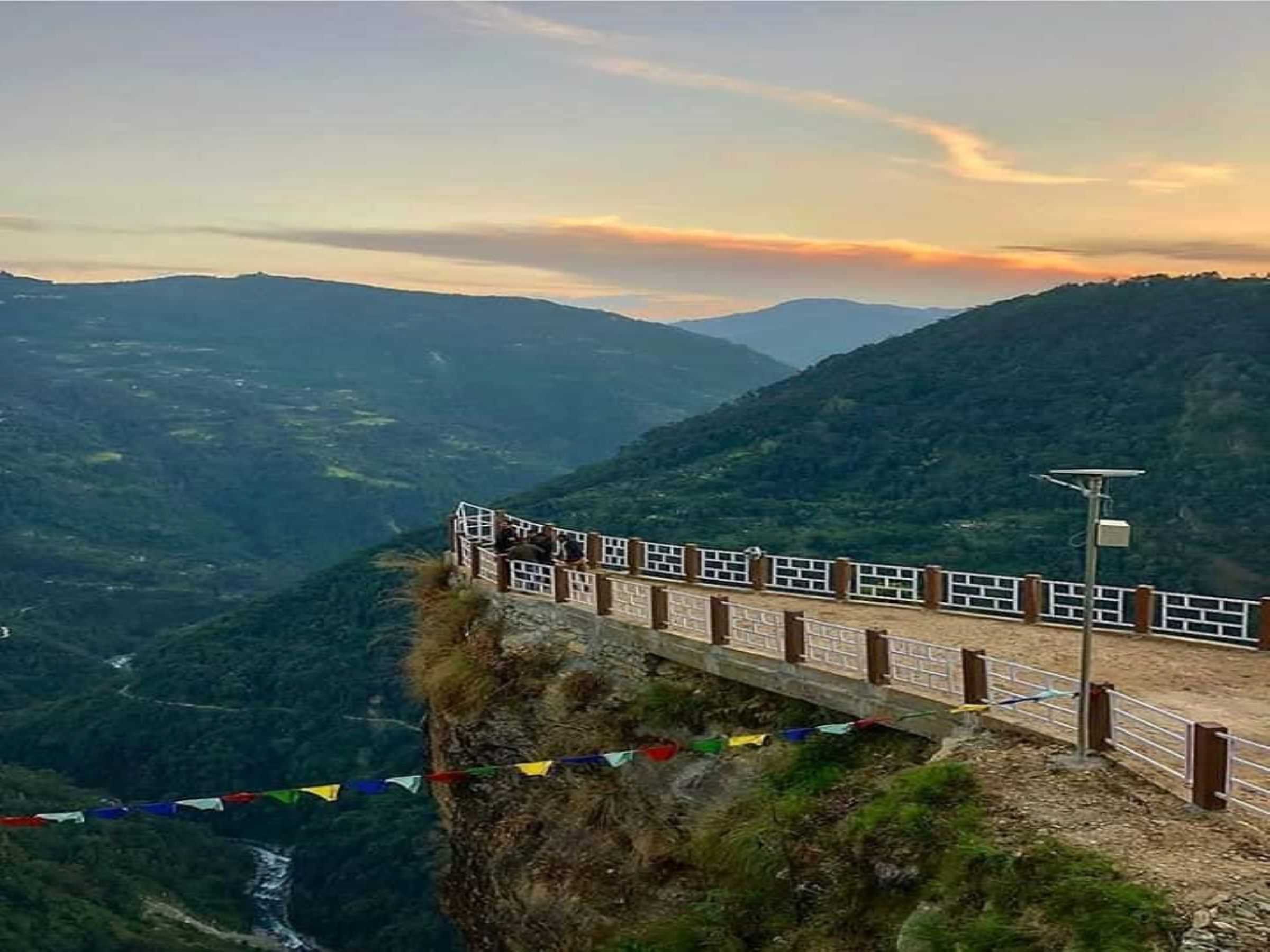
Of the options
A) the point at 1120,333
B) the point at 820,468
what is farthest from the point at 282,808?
the point at 1120,333

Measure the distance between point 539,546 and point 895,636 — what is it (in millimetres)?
8168

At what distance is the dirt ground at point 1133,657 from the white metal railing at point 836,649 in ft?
7.01

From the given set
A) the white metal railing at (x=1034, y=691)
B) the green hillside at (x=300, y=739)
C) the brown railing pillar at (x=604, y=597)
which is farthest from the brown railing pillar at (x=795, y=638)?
the green hillside at (x=300, y=739)

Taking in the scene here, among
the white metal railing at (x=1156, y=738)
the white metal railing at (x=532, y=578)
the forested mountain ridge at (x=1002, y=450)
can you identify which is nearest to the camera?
the white metal railing at (x=1156, y=738)

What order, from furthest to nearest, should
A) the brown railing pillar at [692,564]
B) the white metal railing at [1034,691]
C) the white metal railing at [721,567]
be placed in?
the brown railing pillar at [692,564]
the white metal railing at [721,567]
the white metal railing at [1034,691]

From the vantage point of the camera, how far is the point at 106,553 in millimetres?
195875

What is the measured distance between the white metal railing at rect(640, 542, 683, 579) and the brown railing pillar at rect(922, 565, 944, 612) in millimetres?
5159

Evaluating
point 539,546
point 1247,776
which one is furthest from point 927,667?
point 539,546

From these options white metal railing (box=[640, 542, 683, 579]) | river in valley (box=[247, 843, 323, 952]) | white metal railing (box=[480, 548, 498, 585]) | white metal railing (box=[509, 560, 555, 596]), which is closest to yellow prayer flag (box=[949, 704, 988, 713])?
white metal railing (box=[509, 560, 555, 596])

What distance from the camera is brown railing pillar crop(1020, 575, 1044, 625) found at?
17.8m

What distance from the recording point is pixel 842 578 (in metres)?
20.2

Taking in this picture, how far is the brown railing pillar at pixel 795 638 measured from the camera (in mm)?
14695

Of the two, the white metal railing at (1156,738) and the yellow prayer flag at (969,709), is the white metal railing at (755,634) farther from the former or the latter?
the white metal railing at (1156,738)

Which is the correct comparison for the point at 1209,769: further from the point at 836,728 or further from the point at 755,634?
the point at 755,634
